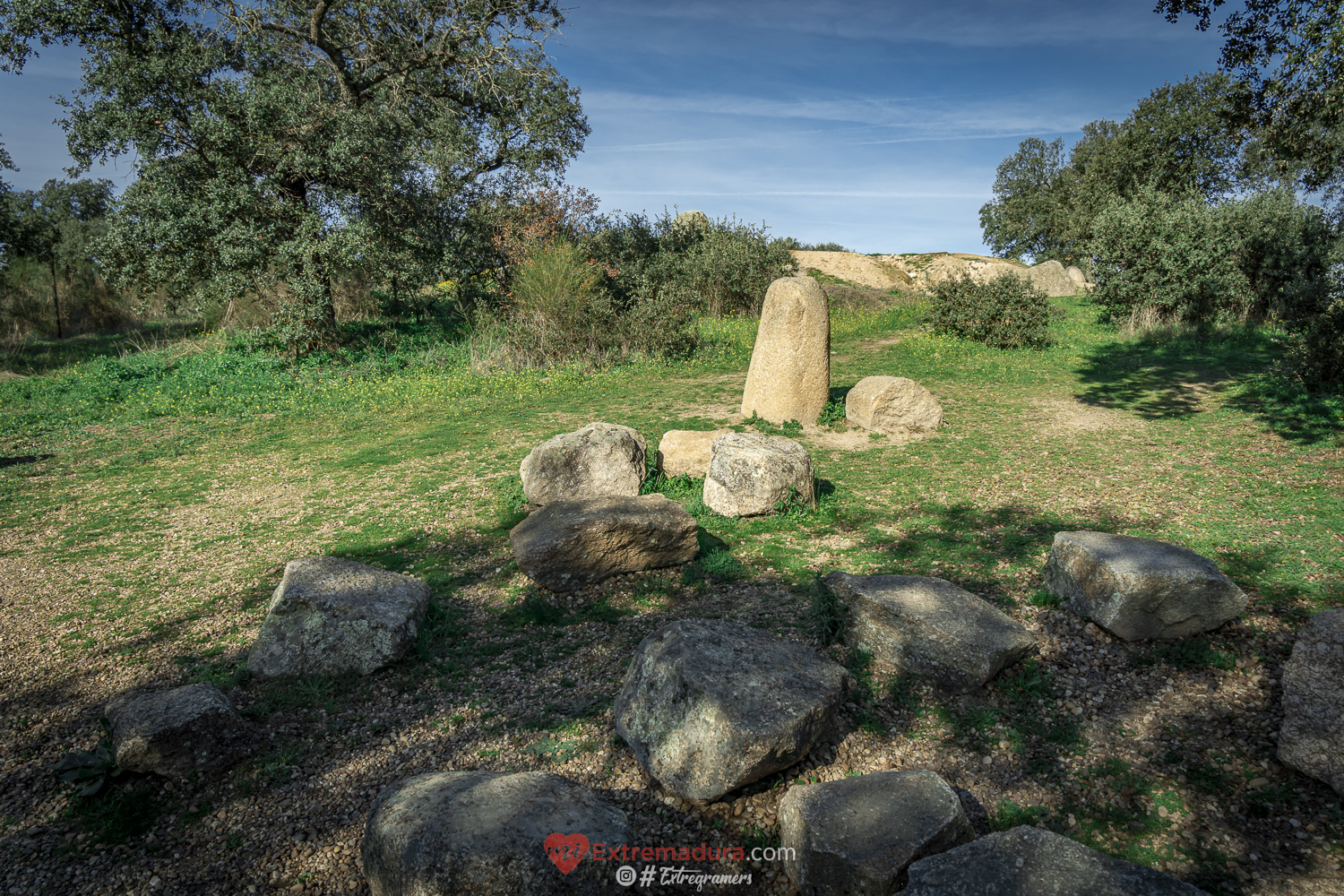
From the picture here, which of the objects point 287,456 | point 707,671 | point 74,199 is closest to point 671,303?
point 287,456

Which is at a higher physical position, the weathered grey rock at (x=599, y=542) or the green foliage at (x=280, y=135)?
the green foliage at (x=280, y=135)

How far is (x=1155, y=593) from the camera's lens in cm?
473

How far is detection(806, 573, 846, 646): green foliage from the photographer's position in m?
5.02

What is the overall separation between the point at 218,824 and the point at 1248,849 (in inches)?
207

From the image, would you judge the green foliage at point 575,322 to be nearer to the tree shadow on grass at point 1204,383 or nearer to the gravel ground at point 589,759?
the tree shadow on grass at point 1204,383

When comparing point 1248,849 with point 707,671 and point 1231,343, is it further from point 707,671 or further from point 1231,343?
point 1231,343

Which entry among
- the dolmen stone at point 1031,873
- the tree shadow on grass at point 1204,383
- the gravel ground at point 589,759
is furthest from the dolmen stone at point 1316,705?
the tree shadow on grass at point 1204,383

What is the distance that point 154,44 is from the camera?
53.9ft

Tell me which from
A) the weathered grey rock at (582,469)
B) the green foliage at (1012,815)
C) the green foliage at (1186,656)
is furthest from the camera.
→ the weathered grey rock at (582,469)

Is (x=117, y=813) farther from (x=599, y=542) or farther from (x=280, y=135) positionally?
(x=280, y=135)

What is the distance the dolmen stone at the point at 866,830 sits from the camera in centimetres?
296

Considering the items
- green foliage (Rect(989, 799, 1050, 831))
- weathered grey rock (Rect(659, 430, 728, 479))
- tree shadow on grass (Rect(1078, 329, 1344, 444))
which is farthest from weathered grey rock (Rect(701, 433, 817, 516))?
tree shadow on grass (Rect(1078, 329, 1344, 444))

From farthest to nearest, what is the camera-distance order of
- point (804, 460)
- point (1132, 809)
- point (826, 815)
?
point (804, 460), point (1132, 809), point (826, 815)

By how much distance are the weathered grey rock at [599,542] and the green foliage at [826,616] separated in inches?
59.0
